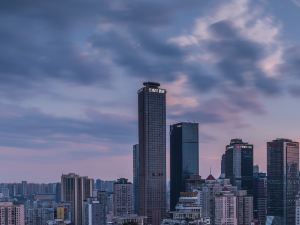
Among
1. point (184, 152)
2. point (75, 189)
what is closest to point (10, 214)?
point (75, 189)

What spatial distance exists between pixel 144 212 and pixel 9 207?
2431 cm

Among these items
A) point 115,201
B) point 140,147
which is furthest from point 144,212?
Answer: point 140,147

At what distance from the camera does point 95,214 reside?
68.2 meters

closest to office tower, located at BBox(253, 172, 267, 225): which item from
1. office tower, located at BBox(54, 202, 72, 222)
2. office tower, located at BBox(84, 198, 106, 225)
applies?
office tower, located at BBox(84, 198, 106, 225)

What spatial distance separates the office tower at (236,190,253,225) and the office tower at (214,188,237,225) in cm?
282

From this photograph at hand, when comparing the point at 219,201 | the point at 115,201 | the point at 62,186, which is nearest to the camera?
the point at 219,201

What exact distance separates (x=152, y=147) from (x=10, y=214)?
29.1 m

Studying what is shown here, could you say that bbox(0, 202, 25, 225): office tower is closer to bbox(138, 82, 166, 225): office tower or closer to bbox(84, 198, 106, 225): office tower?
bbox(84, 198, 106, 225): office tower

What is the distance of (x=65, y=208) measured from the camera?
235 ft

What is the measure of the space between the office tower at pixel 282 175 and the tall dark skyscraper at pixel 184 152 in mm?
11439

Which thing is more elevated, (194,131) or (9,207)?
(194,131)

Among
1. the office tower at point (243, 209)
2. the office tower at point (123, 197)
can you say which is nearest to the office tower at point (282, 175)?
the office tower at point (243, 209)

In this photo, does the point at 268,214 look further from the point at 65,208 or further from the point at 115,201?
the point at 65,208

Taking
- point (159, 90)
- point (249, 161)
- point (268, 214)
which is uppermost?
point (159, 90)
